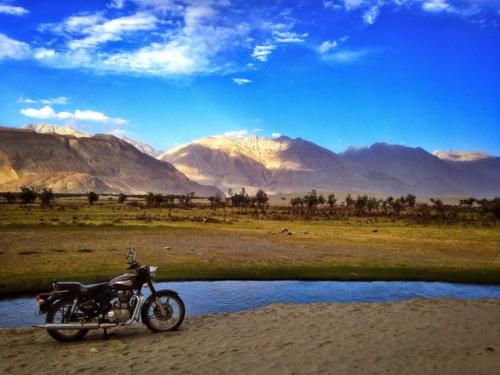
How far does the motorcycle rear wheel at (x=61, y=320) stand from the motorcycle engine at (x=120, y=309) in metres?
0.66

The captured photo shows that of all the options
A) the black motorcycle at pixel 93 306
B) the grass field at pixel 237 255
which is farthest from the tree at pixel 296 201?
the black motorcycle at pixel 93 306

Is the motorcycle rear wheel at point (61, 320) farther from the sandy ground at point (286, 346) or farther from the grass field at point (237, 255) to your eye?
the grass field at point (237, 255)

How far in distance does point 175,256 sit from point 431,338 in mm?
17476

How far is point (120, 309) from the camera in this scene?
11.3m

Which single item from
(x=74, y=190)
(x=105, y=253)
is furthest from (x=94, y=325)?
(x=74, y=190)

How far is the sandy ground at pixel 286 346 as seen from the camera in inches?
352

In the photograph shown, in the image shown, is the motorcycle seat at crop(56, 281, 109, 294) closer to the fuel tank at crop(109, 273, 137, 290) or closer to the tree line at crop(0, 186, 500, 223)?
the fuel tank at crop(109, 273, 137, 290)

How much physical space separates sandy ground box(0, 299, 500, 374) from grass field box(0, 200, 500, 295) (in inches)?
317

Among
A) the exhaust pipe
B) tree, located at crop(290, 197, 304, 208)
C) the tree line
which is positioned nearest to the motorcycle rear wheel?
the exhaust pipe

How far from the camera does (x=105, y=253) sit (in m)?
26.8

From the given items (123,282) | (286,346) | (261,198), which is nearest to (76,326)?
(123,282)

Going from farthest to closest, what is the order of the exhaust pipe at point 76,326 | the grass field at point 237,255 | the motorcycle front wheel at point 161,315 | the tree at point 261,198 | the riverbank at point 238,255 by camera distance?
the tree at point 261,198 < the grass field at point 237,255 < the riverbank at point 238,255 < the motorcycle front wheel at point 161,315 < the exhaust pipe at point 76,326

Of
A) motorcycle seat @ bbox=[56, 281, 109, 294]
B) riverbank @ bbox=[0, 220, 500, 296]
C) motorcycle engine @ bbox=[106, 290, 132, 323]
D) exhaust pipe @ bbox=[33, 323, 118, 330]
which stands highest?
motorcycle seat @ bbox=[56, 281, 109, 294]

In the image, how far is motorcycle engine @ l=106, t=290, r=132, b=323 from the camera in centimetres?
1121
